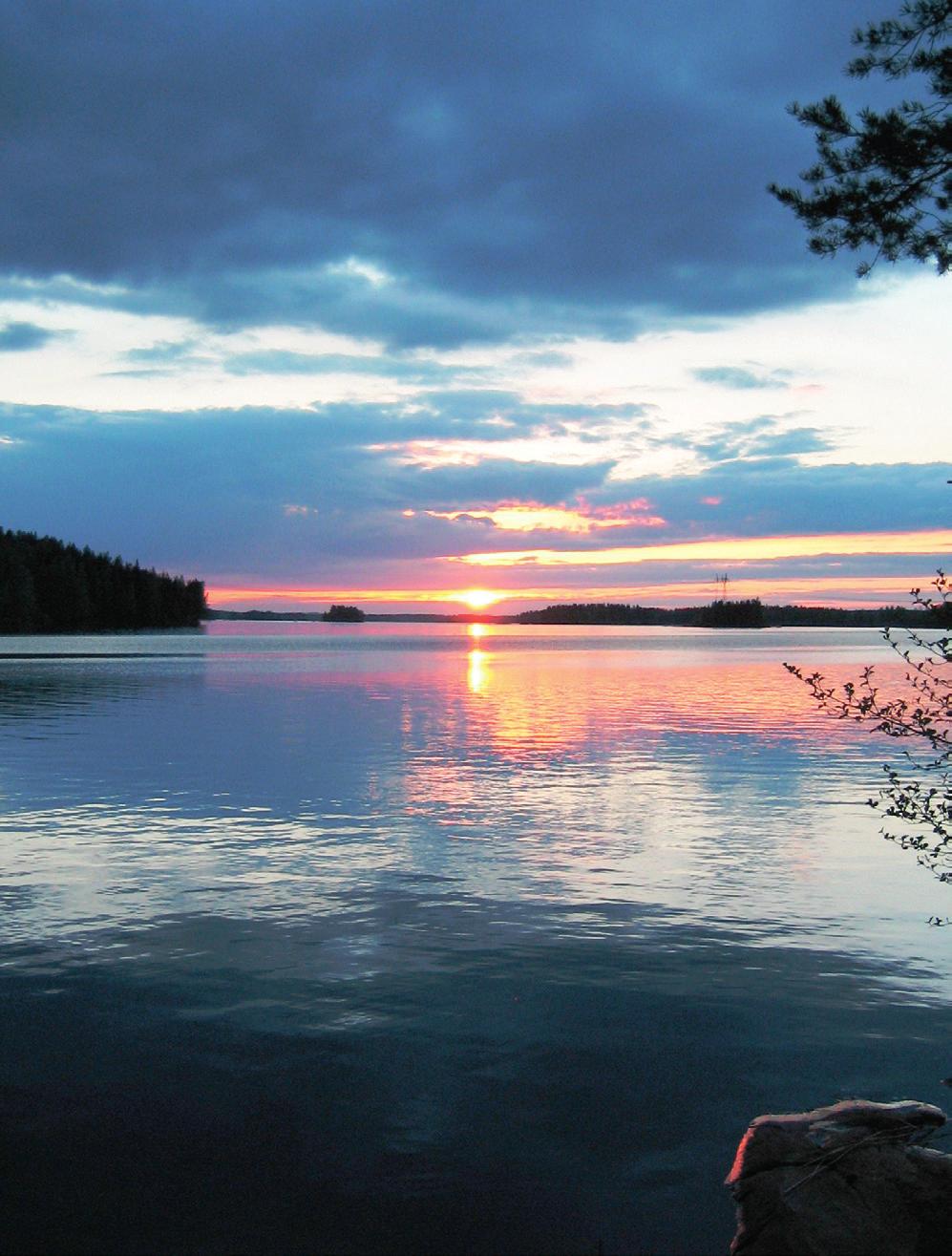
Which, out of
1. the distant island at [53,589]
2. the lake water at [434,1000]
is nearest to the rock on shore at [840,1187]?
the lake water at [434,1000]

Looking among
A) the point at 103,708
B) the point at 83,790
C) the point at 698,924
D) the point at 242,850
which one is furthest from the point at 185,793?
the point at 103,708

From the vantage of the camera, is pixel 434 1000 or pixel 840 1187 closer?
pixel 840 1187

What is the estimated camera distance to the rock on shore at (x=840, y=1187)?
5.65 m

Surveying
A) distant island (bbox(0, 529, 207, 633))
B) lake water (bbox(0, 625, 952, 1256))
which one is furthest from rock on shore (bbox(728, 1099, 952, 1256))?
distant island (bbox(0, 529, 207, 633))

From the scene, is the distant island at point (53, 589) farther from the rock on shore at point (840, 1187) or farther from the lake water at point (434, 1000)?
the rock on shore at point (840, 1187)

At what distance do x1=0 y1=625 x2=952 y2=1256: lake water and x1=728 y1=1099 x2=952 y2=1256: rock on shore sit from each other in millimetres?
408

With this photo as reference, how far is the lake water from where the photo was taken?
6.56 meters

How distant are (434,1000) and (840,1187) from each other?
4630mm

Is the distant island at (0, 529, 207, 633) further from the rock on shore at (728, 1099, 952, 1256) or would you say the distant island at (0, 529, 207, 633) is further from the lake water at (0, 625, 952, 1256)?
the rock on shore at (728, 1099, 952, 1256)

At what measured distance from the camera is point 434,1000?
9.95 meters

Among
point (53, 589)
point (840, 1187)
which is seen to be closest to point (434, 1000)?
point (840, 1187)

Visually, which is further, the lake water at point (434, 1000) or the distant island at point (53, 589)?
the distant island at point (53, 589)

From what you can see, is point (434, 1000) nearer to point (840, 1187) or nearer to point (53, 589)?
point (840, 1187)

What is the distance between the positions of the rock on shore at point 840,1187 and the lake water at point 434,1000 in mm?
408
